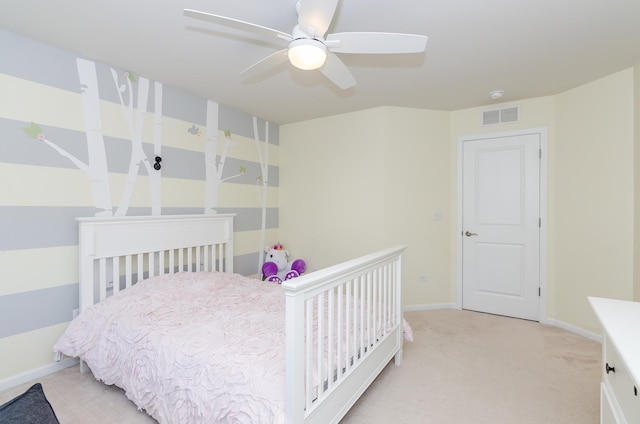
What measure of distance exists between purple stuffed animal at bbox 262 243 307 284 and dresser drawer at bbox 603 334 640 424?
2.64 m

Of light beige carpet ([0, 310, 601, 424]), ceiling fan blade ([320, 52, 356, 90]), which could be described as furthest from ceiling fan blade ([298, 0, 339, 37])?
light beige carpet ([0, 310, 601, 424])

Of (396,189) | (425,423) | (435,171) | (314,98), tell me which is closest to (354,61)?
(314,98)

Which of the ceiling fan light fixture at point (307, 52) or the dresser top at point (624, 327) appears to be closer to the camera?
the dresser top at point (624, 327)

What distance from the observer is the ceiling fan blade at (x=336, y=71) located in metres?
1.76

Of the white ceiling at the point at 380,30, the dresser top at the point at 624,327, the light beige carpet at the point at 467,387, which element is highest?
the white ceiling at the point at 380,30

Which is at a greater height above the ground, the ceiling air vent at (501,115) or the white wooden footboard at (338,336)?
the ceiling air vent at (501,115)

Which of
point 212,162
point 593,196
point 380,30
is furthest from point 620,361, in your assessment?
point 212,162

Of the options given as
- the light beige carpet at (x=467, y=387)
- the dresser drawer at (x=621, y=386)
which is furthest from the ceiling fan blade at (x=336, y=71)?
the light beige carpet at (x=467, y=387)

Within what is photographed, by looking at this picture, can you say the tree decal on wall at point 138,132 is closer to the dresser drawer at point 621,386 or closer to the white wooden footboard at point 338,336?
the white wooden footboard at point 338,336

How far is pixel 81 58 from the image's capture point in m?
2.25

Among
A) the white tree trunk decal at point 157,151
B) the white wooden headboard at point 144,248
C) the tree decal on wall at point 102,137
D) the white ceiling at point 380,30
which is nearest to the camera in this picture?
the white ceiling at point 380,30

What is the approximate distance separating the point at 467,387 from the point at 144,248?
2.58 m

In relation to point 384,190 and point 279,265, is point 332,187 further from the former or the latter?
point 279,265

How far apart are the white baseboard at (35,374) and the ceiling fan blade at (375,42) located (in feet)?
9.17
